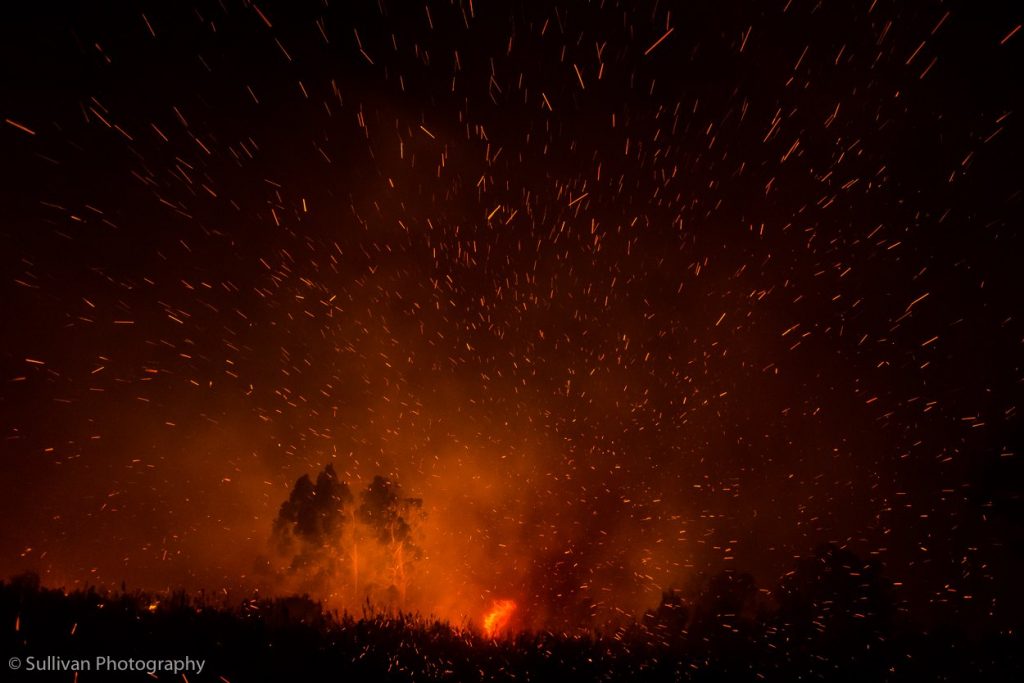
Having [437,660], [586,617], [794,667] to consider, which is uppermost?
[586,617]

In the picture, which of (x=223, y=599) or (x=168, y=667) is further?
(x=223, y=599)

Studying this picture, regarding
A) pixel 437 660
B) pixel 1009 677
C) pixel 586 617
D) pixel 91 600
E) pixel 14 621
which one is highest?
pixel 586 617

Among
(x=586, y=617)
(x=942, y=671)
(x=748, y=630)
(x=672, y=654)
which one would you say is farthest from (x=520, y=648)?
(x=586, y=617)

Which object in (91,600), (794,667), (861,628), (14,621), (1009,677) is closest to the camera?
(14,621)

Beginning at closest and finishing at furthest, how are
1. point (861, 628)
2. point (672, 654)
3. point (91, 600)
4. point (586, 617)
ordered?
point (91, 600) → point (672, 654) → point (861, 628) → point (586, 617)

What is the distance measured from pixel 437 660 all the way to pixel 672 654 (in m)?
3.96

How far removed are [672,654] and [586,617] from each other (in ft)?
85.2

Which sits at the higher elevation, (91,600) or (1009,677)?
(91,600)

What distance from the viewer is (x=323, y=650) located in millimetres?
5035

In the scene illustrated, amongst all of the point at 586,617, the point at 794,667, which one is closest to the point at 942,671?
the point at 794,667

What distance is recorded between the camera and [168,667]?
4.16 m

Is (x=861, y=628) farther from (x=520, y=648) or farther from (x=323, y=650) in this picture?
(x=323, y=650)

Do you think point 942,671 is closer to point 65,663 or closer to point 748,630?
point 748,630

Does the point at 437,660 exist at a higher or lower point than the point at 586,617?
lower
